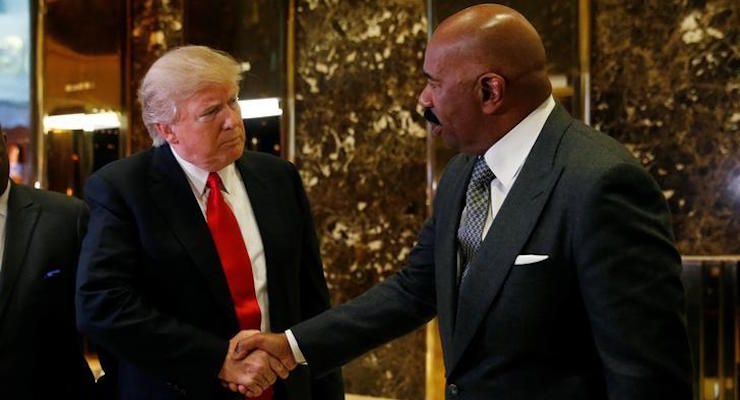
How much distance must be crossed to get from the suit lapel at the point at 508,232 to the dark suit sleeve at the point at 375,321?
0.40 m

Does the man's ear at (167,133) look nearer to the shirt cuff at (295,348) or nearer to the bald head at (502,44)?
the shirt cuff at (295,348)

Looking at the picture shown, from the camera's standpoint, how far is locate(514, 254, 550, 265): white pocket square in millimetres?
1382

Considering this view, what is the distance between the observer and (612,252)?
129 cm

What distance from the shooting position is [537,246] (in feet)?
4.58

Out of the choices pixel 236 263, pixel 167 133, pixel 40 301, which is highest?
pixel 167 133

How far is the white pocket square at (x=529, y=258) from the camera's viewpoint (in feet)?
4.53

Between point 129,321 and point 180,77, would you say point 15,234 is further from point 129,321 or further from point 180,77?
point 180,77

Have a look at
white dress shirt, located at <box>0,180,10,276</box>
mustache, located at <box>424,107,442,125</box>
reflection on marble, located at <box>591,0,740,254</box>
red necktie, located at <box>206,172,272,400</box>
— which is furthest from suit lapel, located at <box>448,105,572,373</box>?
reflection on marble, located at <box>591,0,740,254</box>

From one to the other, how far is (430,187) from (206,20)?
6.04 feet

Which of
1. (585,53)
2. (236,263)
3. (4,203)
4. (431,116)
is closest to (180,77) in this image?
(236,263)

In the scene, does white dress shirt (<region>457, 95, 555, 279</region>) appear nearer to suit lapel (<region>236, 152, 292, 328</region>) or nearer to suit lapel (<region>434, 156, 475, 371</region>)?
suit lapel (<region>434, 156, 475, 371</region>)

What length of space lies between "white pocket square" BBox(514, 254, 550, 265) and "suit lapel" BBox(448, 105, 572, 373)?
0.5 inches

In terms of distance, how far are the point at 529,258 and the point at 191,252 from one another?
2.98 ft

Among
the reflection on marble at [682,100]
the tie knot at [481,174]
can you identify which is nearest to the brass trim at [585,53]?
the reflection on marble at [682,100]
